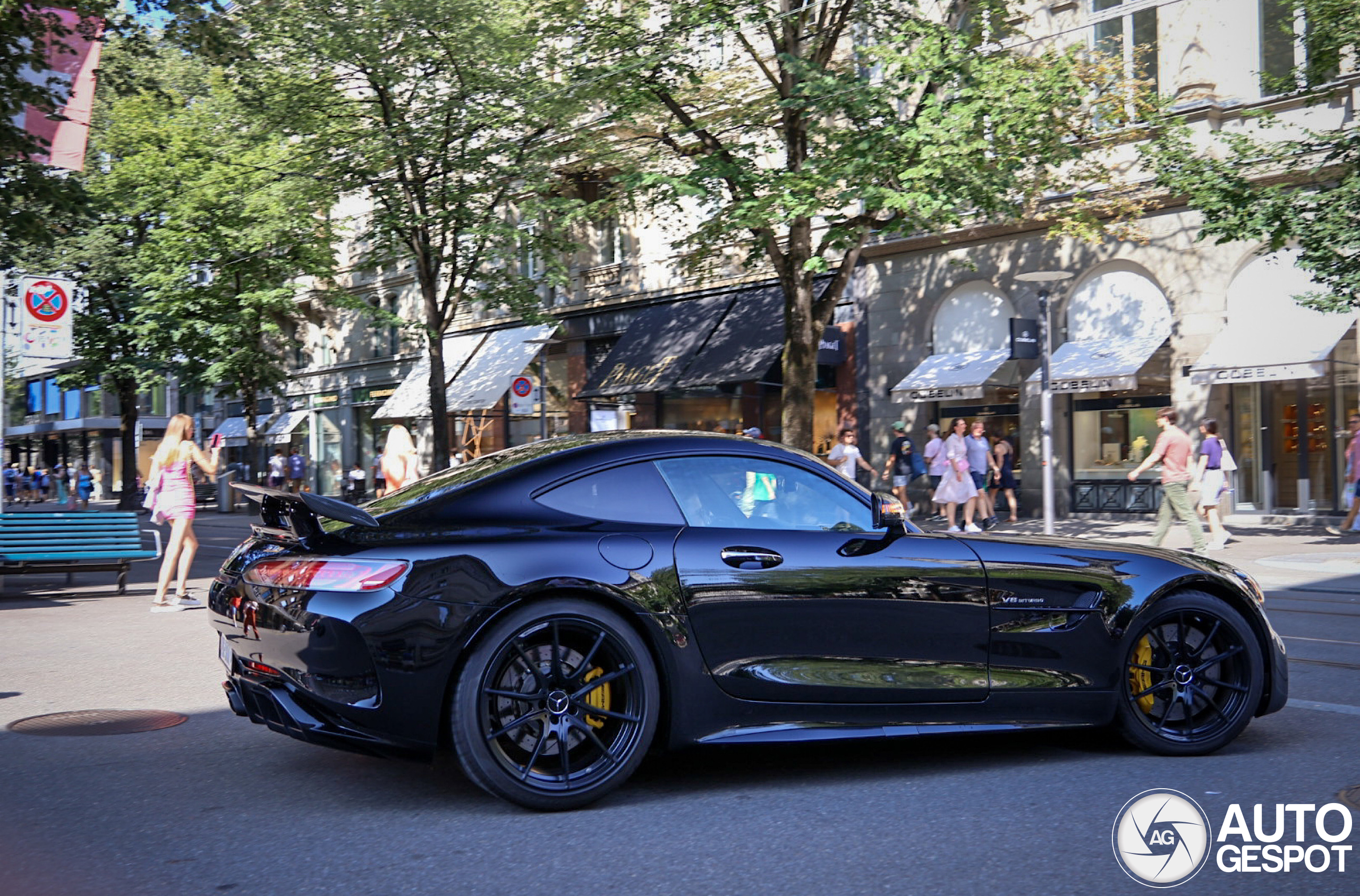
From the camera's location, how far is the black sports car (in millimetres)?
4453

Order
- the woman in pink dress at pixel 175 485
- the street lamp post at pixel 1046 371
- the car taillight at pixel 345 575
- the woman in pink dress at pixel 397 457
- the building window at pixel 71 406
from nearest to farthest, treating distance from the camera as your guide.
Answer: the car taillight at pixel 345 575
the woman in pink dress at pixel 175 485
the woman in pink dress at pixel 397 457
the street lamp post at pixel 1046 371
the building window at pixel 71 406

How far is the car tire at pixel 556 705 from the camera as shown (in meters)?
4.47

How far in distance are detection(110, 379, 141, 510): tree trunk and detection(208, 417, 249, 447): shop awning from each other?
10.6 metres

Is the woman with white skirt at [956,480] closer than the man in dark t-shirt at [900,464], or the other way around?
the woman with white skirt at [956,480]

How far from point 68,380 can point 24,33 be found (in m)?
25.0

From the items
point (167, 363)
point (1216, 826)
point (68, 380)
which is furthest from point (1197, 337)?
point (68, 380)

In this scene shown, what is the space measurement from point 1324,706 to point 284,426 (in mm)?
44017

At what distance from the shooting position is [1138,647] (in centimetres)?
539

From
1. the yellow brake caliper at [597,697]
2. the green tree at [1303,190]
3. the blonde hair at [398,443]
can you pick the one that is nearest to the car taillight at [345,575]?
the yellow brake caliper at [597,697]

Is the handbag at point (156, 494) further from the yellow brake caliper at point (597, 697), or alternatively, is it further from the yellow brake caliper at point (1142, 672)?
the yellow brake caliper at point (1142, 672)

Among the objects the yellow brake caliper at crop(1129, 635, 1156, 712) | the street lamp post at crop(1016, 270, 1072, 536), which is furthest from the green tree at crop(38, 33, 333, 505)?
the yellow brake caliper at crop(1129, 635, 1156, 712)

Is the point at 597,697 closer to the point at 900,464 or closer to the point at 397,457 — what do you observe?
the point at 397,457

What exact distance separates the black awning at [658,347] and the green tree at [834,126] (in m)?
8.18

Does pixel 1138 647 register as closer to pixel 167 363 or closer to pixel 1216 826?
pixel 1216 826
